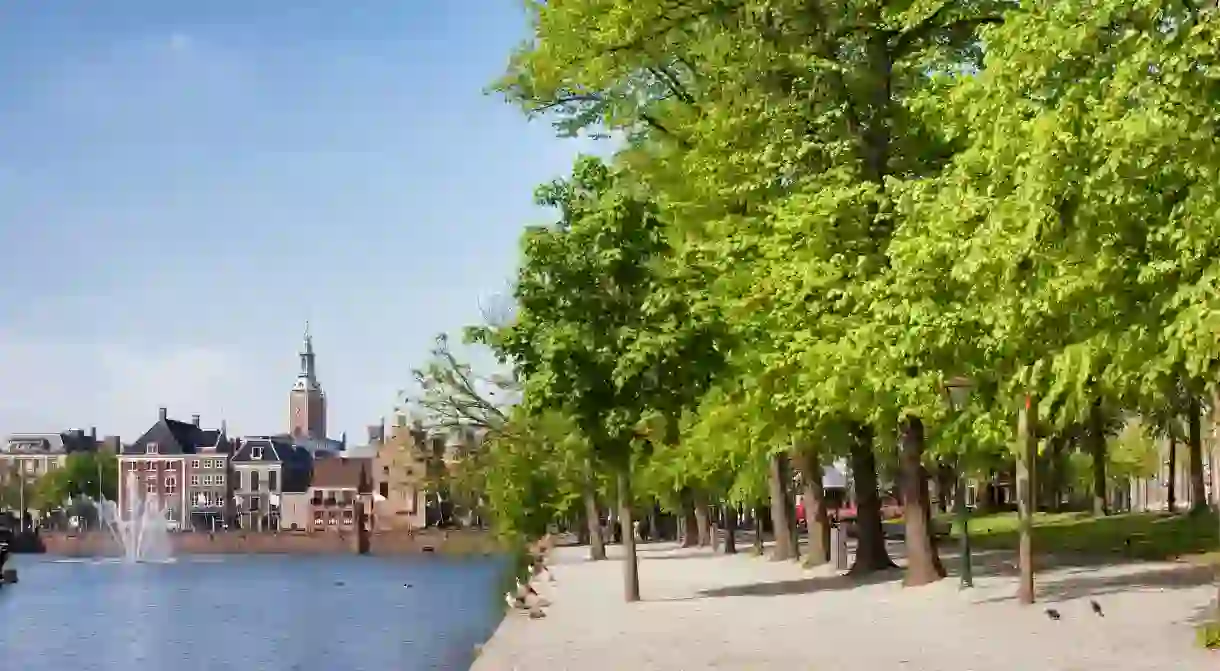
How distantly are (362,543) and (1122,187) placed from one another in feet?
440

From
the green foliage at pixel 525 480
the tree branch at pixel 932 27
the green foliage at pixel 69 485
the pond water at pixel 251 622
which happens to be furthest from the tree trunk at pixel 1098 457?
the green foliage at pixel 69 485

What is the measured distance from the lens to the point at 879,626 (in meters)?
21.8

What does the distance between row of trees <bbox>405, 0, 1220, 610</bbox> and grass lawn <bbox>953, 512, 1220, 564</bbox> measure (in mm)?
6377

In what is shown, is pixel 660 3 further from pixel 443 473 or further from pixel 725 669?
pixel 443 473

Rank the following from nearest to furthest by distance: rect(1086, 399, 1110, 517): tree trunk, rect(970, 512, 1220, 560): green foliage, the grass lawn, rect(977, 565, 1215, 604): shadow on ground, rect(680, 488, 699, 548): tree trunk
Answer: rect(977, 565, 1215, 604): shadow on ground < the grass lawn < rect(970, 512, 1220, 560): green foliage < rect(1086, 399, 1110, 517): tree trunk < rect(680, 488, 699, 548): tree trunk

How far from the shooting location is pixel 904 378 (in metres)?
25.4

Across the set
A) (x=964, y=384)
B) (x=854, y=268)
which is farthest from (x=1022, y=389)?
(x=854, y=268)

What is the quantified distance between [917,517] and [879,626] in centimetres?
750

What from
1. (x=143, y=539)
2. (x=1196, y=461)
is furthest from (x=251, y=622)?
(x=143, y=539)

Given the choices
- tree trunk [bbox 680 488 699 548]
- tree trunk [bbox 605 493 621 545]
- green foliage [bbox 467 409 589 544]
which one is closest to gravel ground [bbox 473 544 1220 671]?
green foliage [bbox 467 409 589 544]

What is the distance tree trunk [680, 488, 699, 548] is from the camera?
7019cm

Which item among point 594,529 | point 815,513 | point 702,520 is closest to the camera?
point 815,513

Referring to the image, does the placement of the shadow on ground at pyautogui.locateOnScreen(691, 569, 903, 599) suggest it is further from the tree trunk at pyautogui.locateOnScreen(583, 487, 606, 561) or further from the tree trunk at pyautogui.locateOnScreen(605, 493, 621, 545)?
the tree trunk at pyautogui.locateOnScreen(605, 493, 621, 545)

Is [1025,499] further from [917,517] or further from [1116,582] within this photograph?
[917,517]
